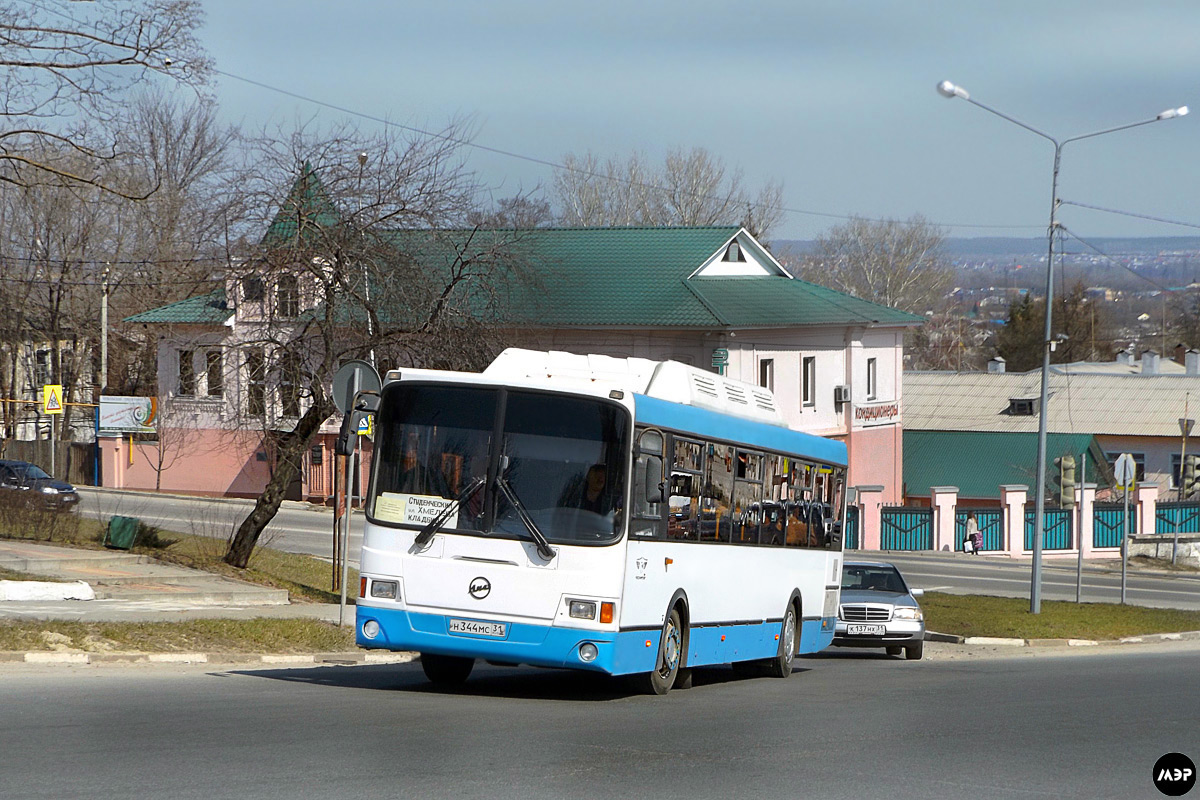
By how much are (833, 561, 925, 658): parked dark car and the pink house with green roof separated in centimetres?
2491

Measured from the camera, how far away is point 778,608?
16781mm

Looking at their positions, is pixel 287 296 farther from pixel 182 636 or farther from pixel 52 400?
pixel 52 400

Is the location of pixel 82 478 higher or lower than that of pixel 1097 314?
lower

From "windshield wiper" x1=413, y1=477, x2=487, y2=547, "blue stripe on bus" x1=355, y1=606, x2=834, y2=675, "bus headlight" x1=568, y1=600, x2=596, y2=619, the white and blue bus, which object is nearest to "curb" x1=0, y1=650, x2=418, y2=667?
the white and blue bus

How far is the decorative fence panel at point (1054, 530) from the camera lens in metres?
48.2

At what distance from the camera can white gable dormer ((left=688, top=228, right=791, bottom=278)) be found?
52.4m

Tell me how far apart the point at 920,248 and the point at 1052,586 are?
63382 millimetres

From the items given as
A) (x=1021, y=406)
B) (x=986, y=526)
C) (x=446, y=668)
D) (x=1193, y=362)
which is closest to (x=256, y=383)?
(x=446, y=668)

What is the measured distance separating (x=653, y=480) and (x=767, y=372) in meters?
39.5

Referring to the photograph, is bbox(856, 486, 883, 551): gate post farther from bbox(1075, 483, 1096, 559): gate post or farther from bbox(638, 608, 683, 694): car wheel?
bbox(638, 608, 683, 694): car wheel

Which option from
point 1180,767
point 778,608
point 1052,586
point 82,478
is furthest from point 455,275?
point 82,478

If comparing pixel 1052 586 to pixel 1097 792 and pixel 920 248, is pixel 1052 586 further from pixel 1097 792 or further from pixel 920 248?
pixel 920 248

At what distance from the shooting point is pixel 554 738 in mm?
9719

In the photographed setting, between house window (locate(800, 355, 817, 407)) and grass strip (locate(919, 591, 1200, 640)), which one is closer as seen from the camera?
grass strip (locate(919, 591, 1200, 640))
